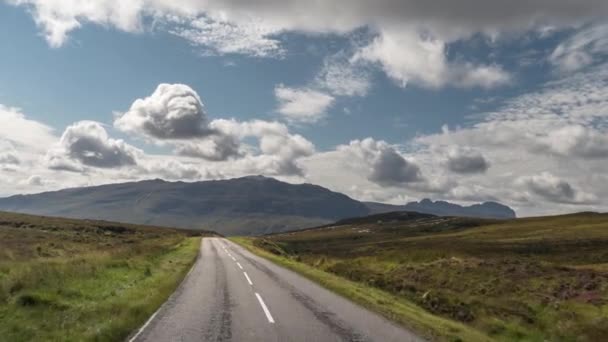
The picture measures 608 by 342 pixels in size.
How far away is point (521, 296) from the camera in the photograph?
26.5 metres

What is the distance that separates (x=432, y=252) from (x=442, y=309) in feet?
79.0

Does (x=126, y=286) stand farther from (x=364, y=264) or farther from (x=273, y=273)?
(x=364, y=264)

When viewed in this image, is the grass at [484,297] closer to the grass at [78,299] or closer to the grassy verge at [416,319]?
the grassy verge at [416,319]

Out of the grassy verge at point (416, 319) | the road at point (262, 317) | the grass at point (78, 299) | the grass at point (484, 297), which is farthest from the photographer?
the grass at point (484, 297)

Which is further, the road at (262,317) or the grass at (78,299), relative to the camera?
the road at (262,317)

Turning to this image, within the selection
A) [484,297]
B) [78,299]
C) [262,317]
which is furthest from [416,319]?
[484,297]

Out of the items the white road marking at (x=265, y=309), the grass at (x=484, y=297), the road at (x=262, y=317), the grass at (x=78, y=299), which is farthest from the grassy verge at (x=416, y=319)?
the grass at (x=78, y=299)

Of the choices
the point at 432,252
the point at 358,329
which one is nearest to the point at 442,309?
the point at 358,329

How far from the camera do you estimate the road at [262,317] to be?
12.5 meters

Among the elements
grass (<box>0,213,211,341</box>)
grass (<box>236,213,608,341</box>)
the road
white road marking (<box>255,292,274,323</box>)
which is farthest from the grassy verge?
grass (<box>0,213,211,341</box>)

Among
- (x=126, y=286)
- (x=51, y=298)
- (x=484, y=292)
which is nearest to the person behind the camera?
(x=51, y=298)

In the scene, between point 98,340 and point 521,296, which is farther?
point 521,296

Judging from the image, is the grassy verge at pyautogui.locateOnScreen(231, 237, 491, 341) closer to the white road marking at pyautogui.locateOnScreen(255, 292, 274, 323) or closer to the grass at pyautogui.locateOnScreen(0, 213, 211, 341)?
the white road marking at pyautogui.locateOnScreen(255, 292, 274, 323)

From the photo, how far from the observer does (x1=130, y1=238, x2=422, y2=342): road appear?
41.1 ft
